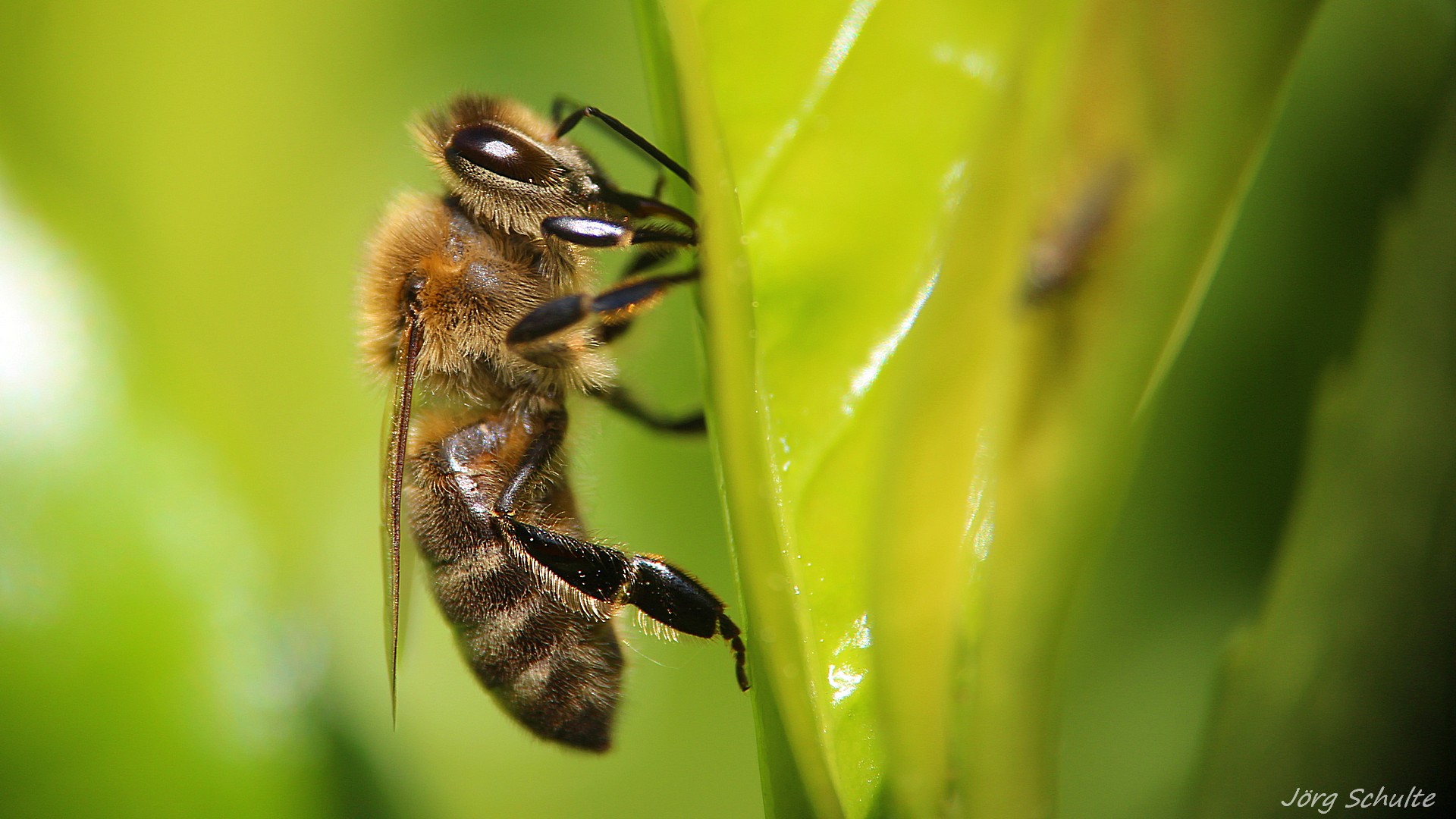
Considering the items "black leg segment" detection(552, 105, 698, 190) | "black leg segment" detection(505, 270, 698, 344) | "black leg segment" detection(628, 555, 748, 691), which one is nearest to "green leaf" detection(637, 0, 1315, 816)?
"black leg segment" detection(552, 105, 698, 190)

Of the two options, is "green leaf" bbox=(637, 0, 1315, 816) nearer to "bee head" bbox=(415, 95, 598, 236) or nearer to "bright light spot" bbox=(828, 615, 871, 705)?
"bright light spot" bbox=(828, 615, 871, 705)

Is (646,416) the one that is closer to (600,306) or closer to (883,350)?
(600,306)

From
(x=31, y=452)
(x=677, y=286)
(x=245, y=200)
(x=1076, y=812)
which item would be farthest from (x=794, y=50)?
(x=245, y=200)

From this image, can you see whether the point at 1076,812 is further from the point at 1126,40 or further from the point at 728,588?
the point at 1126,40

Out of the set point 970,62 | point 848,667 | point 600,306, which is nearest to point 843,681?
point 848,667

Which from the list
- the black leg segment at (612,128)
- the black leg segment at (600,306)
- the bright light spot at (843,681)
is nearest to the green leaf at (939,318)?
the bright light spot at (843,681)

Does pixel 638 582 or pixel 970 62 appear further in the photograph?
pixel 638 582
